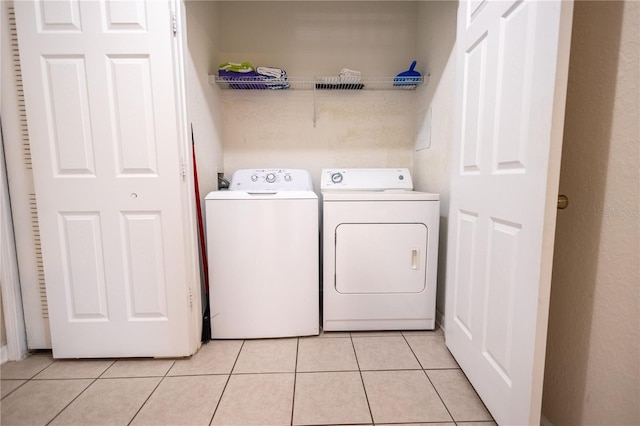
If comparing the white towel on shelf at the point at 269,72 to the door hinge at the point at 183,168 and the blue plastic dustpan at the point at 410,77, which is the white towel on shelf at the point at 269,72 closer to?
the blue plastic dustpan at the point at 410,77

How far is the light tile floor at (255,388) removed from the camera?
1.11 meters

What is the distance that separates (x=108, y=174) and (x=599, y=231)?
6.68 ft

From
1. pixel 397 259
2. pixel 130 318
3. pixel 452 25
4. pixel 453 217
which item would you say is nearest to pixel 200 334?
pixel 130 318

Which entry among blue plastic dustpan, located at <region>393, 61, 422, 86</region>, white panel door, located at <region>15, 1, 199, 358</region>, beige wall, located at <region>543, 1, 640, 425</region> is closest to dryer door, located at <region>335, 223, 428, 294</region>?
beige wall, located at <region>543, 1, 640, 425</region>

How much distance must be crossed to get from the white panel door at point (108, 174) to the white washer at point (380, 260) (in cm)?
85

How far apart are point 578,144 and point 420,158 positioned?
1.28m

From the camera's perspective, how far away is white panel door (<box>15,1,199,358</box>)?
50.3 inches

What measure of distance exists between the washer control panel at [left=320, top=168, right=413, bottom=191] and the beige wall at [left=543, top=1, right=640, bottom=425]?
1.18 meters

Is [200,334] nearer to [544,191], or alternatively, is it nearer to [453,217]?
[453,217]

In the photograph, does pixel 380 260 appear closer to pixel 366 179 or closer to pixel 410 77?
pixel 366 179

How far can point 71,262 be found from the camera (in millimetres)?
1402

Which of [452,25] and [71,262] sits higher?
[452,25]

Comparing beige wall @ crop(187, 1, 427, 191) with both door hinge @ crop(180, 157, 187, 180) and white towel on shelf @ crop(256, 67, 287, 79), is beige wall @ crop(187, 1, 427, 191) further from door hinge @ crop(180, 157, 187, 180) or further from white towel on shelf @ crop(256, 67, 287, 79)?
door hinge @ crop(180, 157, 187, 180)

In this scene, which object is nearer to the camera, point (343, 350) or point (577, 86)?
point (577, 86)
